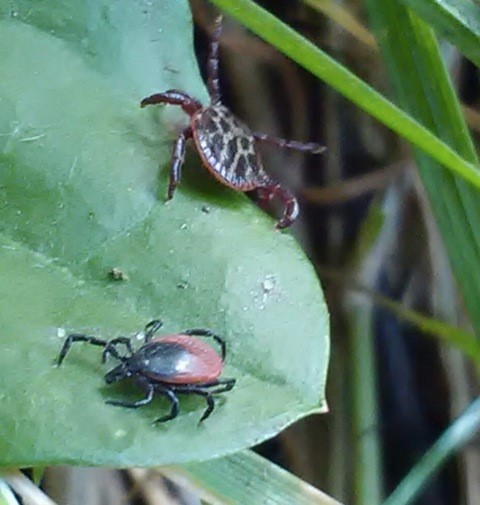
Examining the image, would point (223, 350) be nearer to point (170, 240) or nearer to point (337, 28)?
point (170, 240)

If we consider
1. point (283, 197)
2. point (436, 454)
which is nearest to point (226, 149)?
point (283, 197)

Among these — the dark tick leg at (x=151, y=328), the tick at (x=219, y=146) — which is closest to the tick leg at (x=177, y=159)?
the tick at (x=219, y=146)

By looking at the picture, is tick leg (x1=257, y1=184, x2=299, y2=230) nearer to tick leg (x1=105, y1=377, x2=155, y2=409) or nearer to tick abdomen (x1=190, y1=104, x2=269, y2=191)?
tick abdomen (x1=190, y1=104, x2=269, y2=191)

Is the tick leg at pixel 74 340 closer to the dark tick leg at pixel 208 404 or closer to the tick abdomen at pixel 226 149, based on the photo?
the dark tick leg at pixel 208 404

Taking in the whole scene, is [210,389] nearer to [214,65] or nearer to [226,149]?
[226,149]

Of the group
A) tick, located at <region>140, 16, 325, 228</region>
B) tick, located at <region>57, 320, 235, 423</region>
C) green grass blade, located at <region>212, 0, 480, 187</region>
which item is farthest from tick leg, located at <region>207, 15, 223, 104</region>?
tick, located at <region>57, 320, 235, 423</region>

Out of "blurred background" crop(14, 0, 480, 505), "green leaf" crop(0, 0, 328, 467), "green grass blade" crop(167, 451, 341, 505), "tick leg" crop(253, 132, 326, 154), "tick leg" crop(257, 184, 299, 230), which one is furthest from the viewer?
"blurred background" crop(14, 0, 480, 505)

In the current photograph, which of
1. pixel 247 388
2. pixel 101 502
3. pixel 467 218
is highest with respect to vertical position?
pixel 467 218

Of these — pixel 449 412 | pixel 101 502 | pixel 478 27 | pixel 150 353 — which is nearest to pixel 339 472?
pixel 449 412
